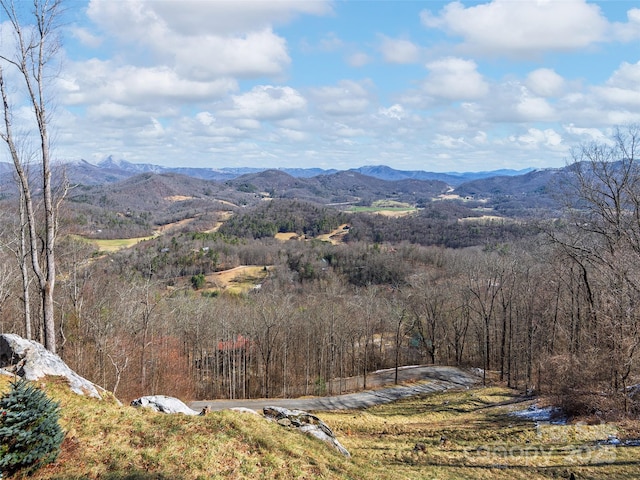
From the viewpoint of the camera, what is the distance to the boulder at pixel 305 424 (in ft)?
41.1

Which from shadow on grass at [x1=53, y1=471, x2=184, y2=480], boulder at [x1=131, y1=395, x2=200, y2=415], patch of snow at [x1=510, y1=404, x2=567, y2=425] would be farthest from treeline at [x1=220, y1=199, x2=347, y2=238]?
shadow on grass at [x1=53, y1=471, x2=184, y2=480]

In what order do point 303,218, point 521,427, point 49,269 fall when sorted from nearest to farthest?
point 49,269
point 521,427
point 303,218

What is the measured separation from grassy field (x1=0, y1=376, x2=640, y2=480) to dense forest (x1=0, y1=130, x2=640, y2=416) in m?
4.55

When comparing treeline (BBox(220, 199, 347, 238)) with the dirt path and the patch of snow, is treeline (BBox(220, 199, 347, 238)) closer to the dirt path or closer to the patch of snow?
the dirt path

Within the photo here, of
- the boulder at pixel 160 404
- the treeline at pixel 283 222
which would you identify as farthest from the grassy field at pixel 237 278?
the boulder at pixel 160 404

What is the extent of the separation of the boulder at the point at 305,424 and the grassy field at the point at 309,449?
2.08 feet

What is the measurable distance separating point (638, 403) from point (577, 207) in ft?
36.9

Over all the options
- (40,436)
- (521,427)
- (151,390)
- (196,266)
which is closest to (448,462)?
(521,427)

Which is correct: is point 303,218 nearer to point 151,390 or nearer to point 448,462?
point 151,390

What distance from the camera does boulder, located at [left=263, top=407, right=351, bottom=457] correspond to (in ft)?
41.1

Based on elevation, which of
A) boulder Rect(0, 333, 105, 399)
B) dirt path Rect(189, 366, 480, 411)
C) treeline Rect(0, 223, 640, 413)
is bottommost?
dirt path Rect(189, 366, 480, 411)

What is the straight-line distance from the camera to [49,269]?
12.7 m

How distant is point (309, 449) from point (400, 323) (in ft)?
112

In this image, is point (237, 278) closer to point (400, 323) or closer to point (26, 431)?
point (400, 323)
